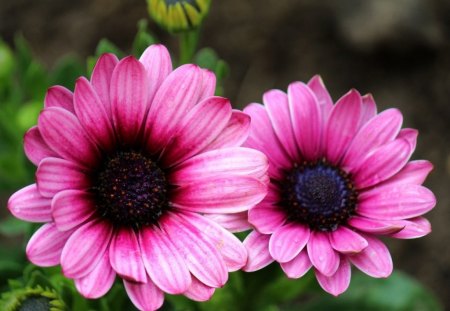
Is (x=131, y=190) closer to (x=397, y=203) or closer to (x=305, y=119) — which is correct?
(x=305, y=119)

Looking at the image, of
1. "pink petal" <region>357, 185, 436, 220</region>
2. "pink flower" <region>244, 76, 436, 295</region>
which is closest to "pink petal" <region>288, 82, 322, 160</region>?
"pink flower" <region>244, 76, 436, 295</region>

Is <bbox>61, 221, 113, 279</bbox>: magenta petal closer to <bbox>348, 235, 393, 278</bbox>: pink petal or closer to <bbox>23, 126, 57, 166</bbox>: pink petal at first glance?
<bbox>23, 126, 57, 166</bbox>: pink petal

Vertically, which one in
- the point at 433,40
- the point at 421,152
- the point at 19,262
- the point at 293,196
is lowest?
the point at 421,152

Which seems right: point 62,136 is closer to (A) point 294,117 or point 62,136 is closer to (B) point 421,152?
(A) point 294,117

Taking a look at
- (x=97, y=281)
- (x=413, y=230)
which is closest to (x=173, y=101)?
(x=97, y=281)

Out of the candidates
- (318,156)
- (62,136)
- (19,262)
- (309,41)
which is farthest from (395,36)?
(62,136)

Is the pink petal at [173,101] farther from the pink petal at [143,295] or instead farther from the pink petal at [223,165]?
the pink petal at [143,295]

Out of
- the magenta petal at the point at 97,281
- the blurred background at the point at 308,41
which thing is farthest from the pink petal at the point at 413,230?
the blurred background at the point at 308,41

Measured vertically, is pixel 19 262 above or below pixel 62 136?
below
